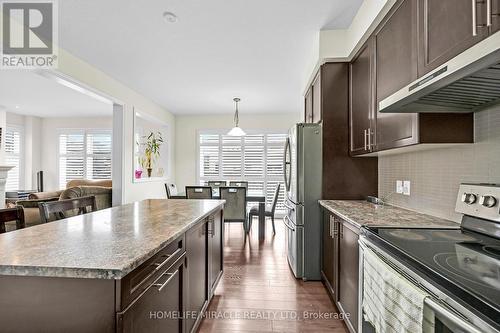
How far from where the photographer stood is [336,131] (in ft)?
9.42

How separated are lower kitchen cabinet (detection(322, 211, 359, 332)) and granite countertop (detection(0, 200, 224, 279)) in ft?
3.50

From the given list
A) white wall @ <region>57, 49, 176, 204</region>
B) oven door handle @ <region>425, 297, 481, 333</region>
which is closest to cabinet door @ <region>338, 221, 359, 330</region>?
oven door handle @ <region>425, 297, 481, 333</region>

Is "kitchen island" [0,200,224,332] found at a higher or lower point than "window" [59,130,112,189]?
lower

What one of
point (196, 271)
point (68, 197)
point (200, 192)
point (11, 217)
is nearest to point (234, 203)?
point (200, 192)

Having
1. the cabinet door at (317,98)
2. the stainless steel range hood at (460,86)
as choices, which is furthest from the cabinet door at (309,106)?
the stainless steel range hood at (460,86)

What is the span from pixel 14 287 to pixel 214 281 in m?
1.68

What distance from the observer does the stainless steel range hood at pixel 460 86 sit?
2.94 feet

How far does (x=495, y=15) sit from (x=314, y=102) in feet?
7.61

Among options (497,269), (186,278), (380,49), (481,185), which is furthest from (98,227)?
(380,49)

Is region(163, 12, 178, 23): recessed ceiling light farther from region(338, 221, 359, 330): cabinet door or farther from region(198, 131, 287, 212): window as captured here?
region(198, 131, 287, 212): window

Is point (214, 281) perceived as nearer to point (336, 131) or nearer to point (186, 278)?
point (186, 278)

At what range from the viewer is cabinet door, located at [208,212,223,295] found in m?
2.28

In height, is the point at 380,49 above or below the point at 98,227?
above

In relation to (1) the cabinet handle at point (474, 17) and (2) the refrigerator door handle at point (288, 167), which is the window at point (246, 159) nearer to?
(2) the refrigerator door handle at point (288, 167)
